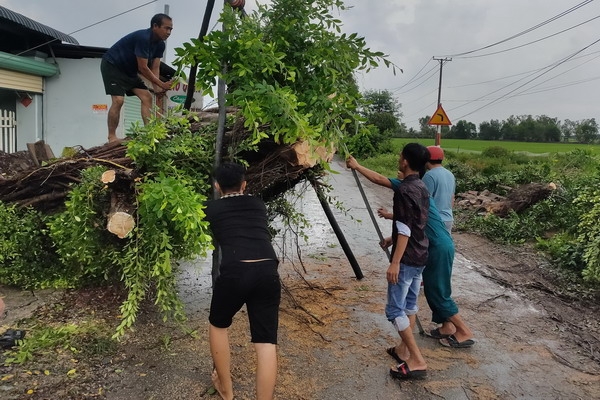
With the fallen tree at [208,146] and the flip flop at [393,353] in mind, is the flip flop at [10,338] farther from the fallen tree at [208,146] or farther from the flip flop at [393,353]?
the flip flop at [393,353]

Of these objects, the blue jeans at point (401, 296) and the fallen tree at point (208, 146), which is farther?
the blue jeans at point (401, 296)

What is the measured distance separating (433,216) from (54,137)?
11.1m

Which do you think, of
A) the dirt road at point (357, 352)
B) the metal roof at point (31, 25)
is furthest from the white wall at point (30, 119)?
the dirt road at point (357, 352)

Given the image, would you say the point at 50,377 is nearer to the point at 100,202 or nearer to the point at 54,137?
the point at 100,202

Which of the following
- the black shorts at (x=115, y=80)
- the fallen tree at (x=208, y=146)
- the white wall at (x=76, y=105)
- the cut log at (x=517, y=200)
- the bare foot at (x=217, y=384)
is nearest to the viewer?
the bare foot at (x=217, y=384)

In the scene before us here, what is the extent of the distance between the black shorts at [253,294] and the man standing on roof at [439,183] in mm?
2163

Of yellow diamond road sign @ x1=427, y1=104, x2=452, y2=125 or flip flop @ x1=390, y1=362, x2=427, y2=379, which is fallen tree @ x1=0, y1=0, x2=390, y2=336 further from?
yellow diamond road sign @ x1=427, y1=104, x2=452, y2=125

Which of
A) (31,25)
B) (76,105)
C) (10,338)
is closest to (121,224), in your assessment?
(10,338)

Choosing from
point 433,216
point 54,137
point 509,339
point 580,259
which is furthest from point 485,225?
point 54,137

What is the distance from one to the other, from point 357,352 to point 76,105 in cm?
1049

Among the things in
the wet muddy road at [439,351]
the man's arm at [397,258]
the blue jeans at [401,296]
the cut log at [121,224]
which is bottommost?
the wet muddy road at [439,351]

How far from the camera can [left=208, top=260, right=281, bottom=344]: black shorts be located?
9.84 ft

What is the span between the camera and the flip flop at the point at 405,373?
3.82m

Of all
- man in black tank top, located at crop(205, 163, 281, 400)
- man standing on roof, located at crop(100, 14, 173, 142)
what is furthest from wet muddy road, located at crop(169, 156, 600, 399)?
man standing on roof, located at crop(100, 14, 173, 142)
